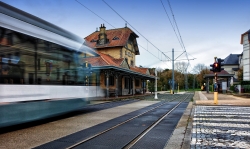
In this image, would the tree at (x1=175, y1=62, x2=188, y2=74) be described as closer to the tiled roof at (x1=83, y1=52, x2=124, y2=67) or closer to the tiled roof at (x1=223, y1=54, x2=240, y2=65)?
the tiled roof at (x1=223, y1=54, x2=240, y2=65)

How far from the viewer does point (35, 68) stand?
7.78 m

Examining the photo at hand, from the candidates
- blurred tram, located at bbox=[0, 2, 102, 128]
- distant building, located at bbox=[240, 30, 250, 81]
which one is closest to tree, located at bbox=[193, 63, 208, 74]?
distant building, located at bbox=[240, 30, 250, 81]

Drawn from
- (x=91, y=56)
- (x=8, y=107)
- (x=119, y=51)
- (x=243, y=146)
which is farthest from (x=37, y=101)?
(x=119, y=51)

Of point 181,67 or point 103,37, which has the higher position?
point 103,37

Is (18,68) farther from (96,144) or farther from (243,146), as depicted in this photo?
(243,146)

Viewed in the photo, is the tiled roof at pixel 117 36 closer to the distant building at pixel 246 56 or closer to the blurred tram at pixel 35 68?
the distant building at pixel 246 56

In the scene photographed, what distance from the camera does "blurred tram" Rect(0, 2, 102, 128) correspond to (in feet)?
21.8

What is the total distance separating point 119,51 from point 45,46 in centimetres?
2751

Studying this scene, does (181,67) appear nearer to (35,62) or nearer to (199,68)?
(199,68)

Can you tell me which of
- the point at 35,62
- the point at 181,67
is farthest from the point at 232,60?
the point at 35,62

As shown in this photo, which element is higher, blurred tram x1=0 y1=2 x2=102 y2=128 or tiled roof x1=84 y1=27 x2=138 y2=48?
tiled roof x1=84 y1=27 x2=138 y2=48

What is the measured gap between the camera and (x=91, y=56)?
1218 centimetres

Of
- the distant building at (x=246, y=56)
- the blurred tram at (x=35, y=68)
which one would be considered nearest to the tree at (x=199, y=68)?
the distant building at (x=246, y=56)

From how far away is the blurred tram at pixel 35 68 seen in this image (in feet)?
21.8
